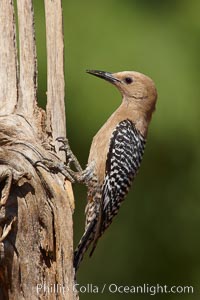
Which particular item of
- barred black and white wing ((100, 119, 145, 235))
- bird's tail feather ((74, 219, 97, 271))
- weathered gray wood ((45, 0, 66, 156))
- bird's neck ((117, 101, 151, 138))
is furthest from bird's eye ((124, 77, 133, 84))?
weathered gray wood ((45, 0, 66, 156))

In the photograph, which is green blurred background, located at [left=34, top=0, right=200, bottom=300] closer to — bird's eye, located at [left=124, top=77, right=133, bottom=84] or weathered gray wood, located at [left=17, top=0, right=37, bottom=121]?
bird's eye, located at [left=124, top=77, right=133, bottom=84]

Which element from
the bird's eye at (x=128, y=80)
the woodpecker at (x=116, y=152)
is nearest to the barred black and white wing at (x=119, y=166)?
the woodpecker at (x=116, y=152)

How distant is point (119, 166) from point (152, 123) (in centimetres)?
110

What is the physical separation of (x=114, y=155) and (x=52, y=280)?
6.63 feet

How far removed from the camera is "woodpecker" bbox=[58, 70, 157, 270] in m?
8.85

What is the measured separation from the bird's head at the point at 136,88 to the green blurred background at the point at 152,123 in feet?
0.83

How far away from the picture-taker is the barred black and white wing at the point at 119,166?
29.3 feet

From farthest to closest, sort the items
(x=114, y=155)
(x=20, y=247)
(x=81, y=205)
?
(x=81, y=205)
(x=114, y=155)
(x=20, y=247)

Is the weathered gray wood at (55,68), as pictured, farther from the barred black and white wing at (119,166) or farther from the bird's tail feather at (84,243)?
the barred black and white wing at (119,166)

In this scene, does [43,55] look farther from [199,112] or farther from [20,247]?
[20,247]

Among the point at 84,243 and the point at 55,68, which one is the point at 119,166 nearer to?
the point at 84,243

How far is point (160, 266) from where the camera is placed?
11.3 meters

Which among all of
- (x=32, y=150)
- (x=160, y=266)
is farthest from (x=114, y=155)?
(x=160, y=266)

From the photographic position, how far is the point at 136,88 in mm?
9438
